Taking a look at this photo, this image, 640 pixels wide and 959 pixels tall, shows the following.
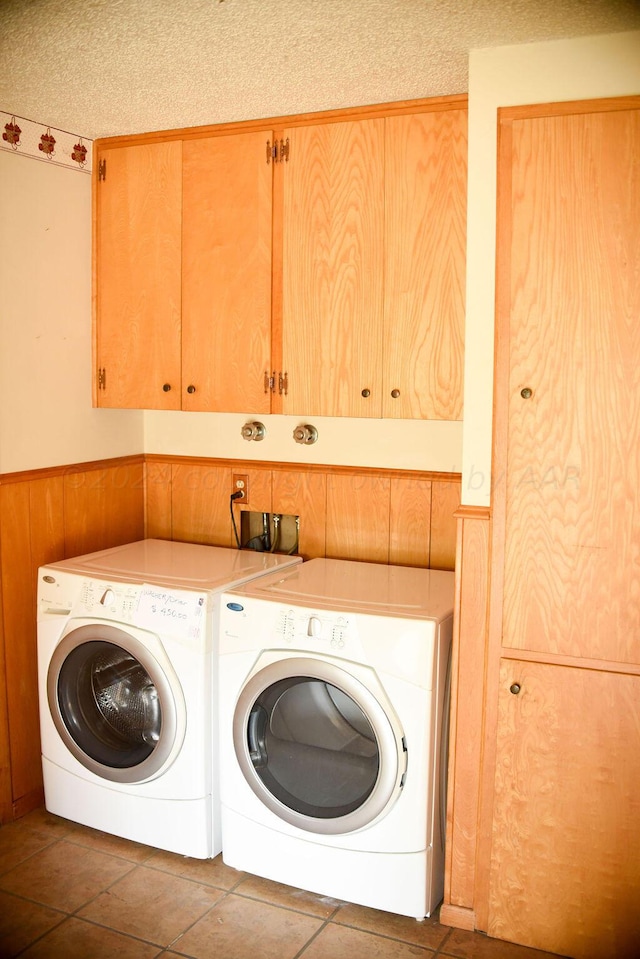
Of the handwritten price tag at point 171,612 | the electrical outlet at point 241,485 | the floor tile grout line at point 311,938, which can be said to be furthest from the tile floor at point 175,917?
the electrical outlet at point 241,485

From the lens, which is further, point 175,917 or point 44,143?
point 44,143

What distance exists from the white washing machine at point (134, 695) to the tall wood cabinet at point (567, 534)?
867 mm

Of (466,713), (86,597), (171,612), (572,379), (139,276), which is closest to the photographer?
(572,379)

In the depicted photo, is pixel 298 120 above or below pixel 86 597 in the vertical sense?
above

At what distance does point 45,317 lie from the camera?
2.98 m

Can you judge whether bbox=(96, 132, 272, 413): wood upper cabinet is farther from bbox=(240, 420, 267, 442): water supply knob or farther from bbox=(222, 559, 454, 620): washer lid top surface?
bbox=(222, 559, 454, 620): washer lid top surface

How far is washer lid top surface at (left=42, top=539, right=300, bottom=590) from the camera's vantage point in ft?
8.90

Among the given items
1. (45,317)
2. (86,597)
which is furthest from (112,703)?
(45,317)

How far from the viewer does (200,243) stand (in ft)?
9.62

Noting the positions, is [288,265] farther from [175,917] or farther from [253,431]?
[175,917]

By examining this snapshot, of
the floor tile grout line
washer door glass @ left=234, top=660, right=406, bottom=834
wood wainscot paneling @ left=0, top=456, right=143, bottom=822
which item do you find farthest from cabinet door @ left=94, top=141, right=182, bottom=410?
the floor tile grout line

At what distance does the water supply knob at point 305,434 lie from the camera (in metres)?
3.10

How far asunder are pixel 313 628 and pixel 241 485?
102 centimetres

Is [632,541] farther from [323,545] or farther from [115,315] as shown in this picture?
[115,315]
